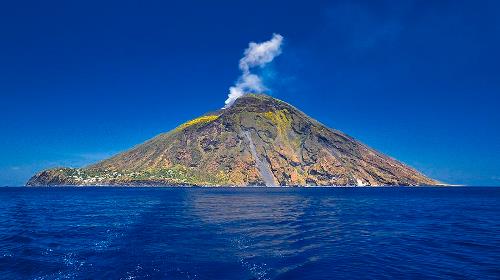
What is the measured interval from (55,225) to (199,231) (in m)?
24.5

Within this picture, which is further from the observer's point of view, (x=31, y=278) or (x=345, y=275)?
(x=345, y=275)

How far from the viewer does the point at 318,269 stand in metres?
32.2

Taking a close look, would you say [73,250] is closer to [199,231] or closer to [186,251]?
[186,251]

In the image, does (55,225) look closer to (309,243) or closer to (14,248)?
(14,248)

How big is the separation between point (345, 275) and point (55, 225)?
4828 centimetres

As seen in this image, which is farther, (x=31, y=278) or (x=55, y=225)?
(x=55, y=225)

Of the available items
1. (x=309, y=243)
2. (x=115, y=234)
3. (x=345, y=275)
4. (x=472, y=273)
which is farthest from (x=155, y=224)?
(x=472, y=273)

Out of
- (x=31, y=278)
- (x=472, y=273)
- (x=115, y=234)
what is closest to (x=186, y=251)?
(x=31, y=278)

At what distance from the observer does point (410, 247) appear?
43219 millimetres

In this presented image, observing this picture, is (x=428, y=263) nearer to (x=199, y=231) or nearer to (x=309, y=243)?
(x=309, y=243)

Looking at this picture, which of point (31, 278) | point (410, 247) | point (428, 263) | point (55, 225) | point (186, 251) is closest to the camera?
point (31, 278)

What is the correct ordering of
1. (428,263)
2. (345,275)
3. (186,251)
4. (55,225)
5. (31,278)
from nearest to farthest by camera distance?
(31,278) → (345,275) → (428,263) → (186,251) → (55,225)

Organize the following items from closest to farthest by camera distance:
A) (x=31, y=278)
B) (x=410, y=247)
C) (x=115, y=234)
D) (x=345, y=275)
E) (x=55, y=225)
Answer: (x=31, y=278) → (x=345, y=275) → (x=410, y=247) → (x=115, y=234) → (x=55, y=225)

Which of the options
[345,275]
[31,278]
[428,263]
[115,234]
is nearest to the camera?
[31,278]
